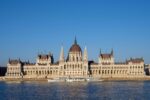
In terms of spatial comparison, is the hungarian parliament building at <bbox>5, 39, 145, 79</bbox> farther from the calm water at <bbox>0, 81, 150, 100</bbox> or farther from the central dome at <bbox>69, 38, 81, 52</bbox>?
the calm water at <bbox>0, 81, 150, 100</bbox>

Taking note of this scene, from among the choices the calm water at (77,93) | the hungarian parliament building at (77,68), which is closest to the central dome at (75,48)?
the hungarian parliament building at (77,68)

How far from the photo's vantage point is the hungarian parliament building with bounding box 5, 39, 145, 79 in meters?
144

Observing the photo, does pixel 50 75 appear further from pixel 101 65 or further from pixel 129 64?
pixel 129 64

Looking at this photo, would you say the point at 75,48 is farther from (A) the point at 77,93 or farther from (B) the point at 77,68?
(A) the point at 77,93

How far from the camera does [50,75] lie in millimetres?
150500

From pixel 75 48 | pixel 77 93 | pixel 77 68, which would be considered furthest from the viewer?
pixel 75 48

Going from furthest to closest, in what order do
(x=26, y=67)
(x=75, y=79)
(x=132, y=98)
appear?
(x=26, y=67) < (x=75, y=79) < (x=132, y=98)

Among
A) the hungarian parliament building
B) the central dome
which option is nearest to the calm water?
the hungarian parliament building

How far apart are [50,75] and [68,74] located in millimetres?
8312

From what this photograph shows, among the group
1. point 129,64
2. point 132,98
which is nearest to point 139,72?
point 129,64

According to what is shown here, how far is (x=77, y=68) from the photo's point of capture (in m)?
146

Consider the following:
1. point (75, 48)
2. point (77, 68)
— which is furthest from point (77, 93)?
point (75, 48)

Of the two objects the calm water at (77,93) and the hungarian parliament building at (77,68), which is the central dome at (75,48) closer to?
the hungarian parliament building at (77,68)

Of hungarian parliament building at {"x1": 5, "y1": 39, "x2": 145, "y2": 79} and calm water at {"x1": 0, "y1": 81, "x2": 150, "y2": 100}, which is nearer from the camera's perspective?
calm water at {"x1": 0, "y1": 81, "x2": 150, "y2": 100}
